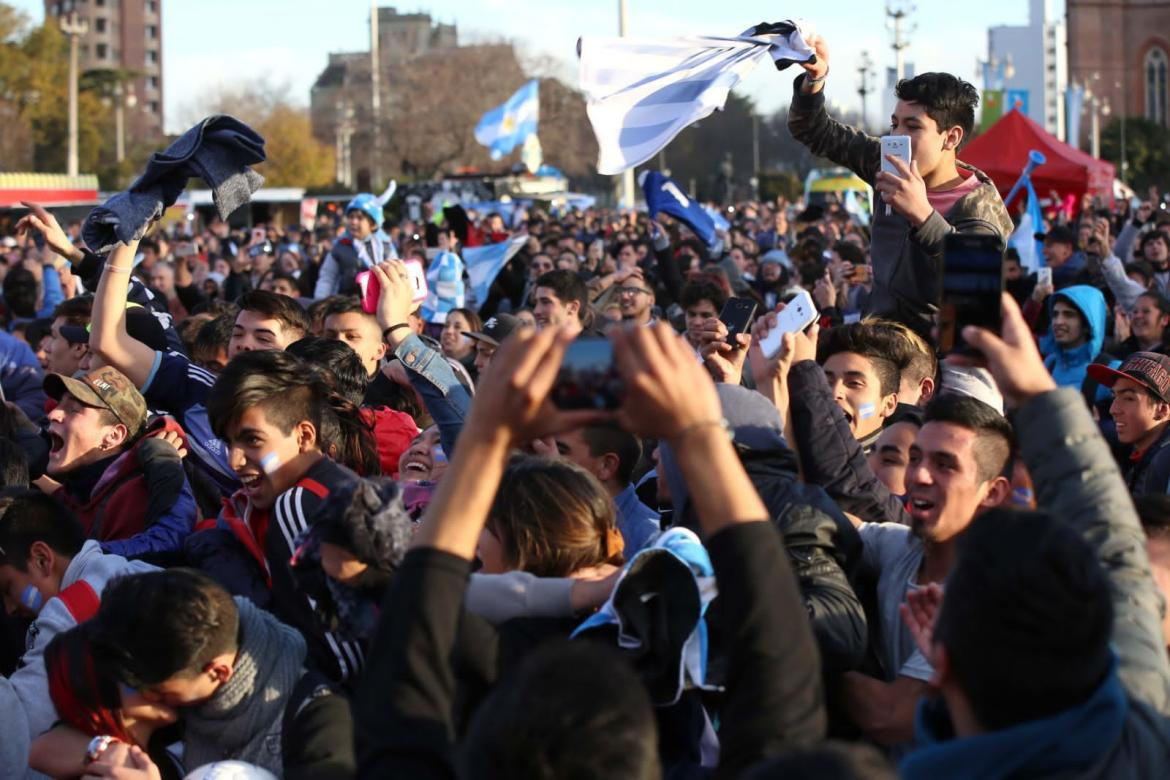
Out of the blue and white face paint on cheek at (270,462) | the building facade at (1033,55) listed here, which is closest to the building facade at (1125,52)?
the building facade at (1033,55)

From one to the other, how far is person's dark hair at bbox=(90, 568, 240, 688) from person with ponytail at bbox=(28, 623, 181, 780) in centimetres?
9

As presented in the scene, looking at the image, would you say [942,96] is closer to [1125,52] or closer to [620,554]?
[620,554]

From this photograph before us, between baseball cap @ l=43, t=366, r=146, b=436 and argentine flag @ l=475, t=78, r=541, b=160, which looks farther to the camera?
argentine flag @ l=475, t=78, r=541, b=160

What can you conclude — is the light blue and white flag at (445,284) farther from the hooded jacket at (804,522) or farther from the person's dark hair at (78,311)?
the hooded jacket at (804,522)

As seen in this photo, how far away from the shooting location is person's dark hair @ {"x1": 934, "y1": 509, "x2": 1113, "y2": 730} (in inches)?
88.2

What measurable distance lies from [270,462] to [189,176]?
7.14 ft

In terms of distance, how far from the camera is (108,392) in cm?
562

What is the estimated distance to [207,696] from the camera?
11.0 ft

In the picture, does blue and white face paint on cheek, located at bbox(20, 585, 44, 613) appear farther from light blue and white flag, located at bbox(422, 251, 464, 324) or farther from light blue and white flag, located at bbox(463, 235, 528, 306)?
light blue and white flag, located at bbox(463, 235, 528, 306)

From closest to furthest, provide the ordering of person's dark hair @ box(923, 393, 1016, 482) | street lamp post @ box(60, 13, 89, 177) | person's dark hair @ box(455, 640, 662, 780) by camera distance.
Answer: person's dark hair @ box(455, 640, 662, 780), person's dark hair @ box(923, 393, 1016, 482), street lamp post @ box(60, 13, 89, 177)

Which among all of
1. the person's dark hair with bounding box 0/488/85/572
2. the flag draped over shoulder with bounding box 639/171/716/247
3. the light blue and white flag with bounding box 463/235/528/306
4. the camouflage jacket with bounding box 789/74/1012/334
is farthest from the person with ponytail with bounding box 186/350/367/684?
the flag draped over shoulder with bounding box 639/171/716/247

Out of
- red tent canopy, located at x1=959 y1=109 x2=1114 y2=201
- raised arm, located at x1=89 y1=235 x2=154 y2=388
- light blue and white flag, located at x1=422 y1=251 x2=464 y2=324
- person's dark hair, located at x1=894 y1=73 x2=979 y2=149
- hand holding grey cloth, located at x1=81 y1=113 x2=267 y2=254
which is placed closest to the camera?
person's dark hair, located at x1=894 y1=73 x2=979 y2=149

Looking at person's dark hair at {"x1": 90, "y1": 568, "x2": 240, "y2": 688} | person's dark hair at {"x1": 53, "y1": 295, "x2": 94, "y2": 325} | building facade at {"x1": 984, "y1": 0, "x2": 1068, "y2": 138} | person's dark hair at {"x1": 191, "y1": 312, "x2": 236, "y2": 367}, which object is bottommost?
person's dark hair at {"x1": 90, "y1": 568, "x2": 240, "y2": 688}

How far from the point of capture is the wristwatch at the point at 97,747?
3.38 meters
